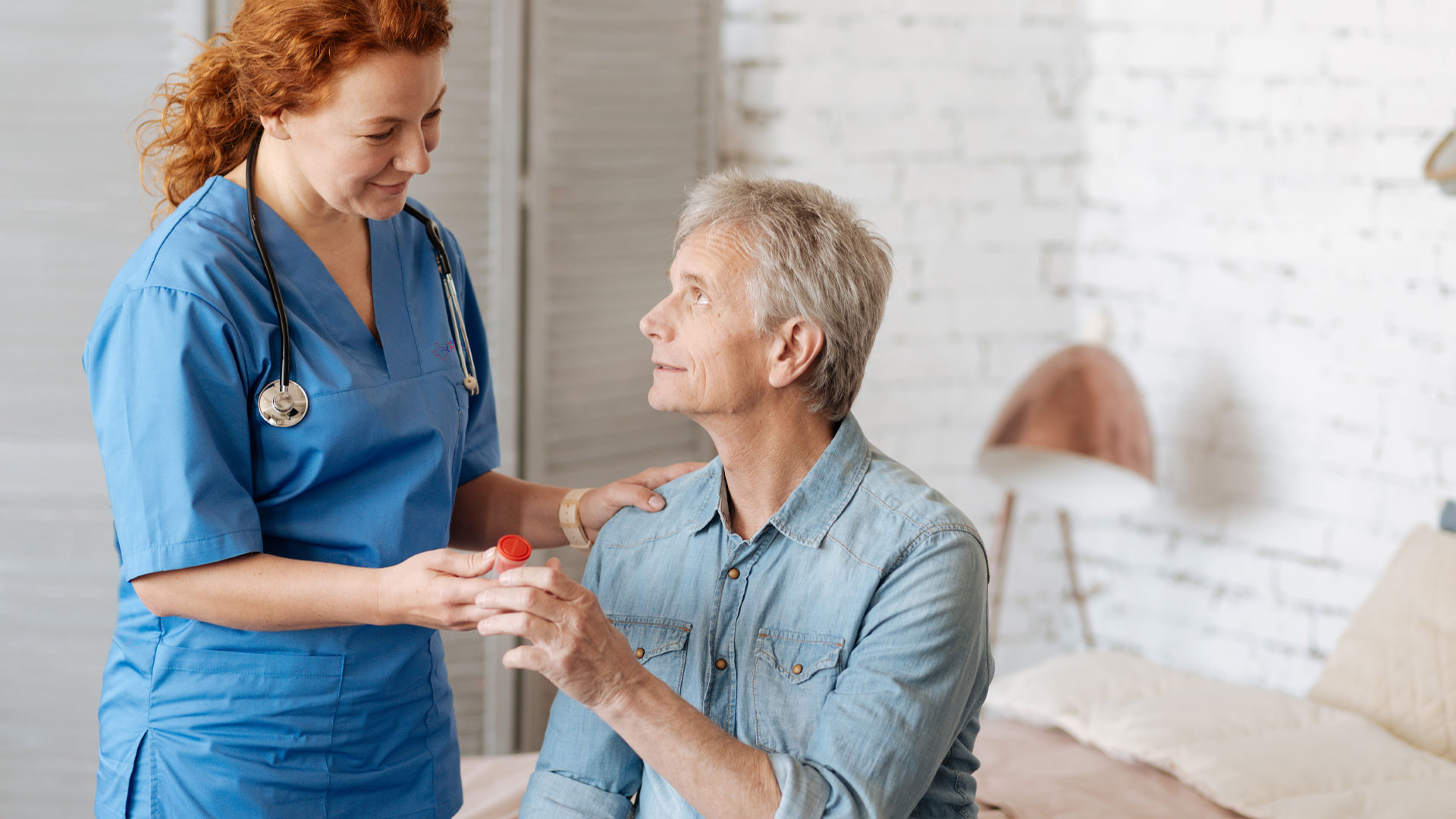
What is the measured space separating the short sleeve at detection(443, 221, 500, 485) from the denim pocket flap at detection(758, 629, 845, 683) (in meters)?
0.52

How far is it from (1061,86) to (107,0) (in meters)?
2.21

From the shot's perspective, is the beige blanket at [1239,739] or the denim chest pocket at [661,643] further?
the beige blanket at [1239,739]

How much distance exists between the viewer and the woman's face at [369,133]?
1325 millimetres

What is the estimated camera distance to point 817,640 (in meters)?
1.42

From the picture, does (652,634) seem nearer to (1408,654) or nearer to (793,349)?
(793,349)

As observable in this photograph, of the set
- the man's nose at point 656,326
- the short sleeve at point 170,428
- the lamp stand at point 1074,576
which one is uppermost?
the man's nose at point 656,326

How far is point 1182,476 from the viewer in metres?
3.13

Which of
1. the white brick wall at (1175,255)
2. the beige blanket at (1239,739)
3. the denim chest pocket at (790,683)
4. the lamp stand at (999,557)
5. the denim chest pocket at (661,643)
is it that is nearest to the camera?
the denim chest pocket at (790,683)

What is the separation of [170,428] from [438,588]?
319 millimetres

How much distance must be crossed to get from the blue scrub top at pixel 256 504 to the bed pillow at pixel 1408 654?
164 cm

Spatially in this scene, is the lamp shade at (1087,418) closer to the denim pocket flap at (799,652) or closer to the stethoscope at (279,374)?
the denim pocket flap at (799,652)

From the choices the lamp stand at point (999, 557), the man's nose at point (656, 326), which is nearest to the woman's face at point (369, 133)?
the man's nose at point (656, 326)

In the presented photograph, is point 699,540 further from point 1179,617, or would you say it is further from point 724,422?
point 1179,617

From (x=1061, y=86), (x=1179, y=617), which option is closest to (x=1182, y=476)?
(x=1179, y=617)
